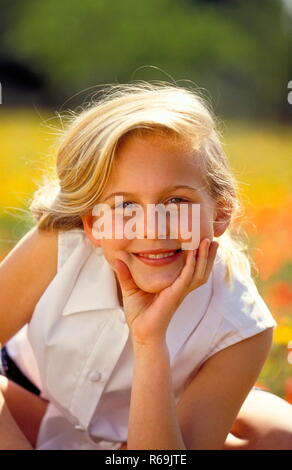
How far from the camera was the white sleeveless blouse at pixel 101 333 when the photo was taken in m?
2.18

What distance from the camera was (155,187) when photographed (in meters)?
1.96

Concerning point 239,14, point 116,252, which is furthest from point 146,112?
point 239,14

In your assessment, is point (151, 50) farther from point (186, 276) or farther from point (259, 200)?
point (186, 276)

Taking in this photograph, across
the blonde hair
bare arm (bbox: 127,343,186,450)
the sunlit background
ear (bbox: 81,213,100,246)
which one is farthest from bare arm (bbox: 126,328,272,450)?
the sunlit background

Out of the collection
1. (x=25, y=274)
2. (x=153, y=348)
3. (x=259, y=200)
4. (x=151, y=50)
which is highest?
(x=151, y=50)

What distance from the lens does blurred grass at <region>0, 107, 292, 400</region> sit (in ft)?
10.0

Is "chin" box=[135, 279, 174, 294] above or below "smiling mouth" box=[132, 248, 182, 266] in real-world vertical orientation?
below

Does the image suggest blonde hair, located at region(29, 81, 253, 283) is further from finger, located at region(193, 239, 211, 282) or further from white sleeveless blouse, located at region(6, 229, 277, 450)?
finger, located at region(193, 239, 211, 282)

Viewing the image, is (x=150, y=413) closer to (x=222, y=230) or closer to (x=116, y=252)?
(x=116, y=252)

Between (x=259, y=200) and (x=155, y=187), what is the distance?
3526mm

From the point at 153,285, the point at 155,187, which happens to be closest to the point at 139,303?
the point at 153,285

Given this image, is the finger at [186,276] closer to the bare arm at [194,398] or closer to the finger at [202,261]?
the finger at [202,261]

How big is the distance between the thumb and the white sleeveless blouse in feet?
0.69

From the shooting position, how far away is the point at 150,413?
1.87m
